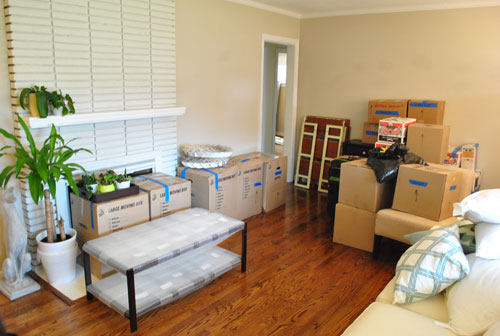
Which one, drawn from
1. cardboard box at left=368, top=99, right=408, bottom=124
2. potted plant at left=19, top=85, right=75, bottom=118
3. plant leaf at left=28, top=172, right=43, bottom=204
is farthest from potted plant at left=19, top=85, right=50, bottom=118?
cardboard box at left=368, top=99, right=408, bottom=124

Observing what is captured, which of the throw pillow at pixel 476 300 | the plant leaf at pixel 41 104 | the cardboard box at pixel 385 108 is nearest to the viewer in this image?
the throw pillow at pixel 476 300

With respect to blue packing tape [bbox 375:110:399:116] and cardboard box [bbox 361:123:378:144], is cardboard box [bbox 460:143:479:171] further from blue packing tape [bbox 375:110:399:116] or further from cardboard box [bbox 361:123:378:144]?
cardboard box [bbox 361:123:378:144]

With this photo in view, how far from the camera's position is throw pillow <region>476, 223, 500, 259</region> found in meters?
1.93

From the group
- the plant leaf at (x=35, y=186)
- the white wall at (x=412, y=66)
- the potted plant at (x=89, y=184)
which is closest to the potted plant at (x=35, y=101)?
the plant leaf at (x=35, y=186)

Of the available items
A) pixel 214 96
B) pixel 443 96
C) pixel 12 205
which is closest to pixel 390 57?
pixel 443 96

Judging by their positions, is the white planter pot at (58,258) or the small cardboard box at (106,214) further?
the small cardboard box at (106,214)

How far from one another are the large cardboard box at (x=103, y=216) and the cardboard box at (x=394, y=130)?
2.62 metres

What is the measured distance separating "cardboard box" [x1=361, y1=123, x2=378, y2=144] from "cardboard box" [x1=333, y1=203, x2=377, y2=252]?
1604mm

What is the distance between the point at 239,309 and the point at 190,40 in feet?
8.93

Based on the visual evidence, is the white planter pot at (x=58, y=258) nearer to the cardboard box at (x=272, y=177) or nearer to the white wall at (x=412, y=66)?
the cardboard box at (x=272, y=177)

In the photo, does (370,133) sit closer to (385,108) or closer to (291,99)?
(385,108)

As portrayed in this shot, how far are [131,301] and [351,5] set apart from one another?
13.6 ft

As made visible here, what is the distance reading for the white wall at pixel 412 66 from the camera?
420 cm

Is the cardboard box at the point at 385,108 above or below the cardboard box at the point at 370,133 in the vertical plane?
above
